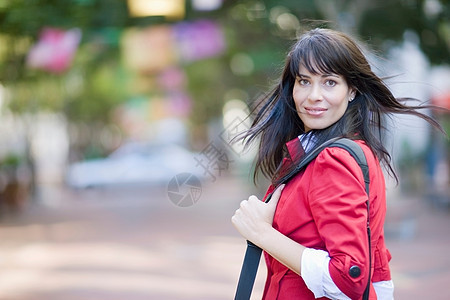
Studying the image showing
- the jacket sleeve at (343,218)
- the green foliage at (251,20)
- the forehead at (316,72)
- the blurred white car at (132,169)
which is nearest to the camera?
the jacket sleeve at (343,218)

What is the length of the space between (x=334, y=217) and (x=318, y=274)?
0.16 metres

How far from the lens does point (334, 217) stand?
1406 mm

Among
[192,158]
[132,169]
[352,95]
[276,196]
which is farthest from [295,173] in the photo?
[132,169]

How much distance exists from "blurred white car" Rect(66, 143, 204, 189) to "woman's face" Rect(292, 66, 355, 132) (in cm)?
1834

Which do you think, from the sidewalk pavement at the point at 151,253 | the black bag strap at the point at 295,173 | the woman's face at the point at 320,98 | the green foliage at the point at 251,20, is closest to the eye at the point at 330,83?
the woman's face at the point at 320,98

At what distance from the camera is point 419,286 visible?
238 inches

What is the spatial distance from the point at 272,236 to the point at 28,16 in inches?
240

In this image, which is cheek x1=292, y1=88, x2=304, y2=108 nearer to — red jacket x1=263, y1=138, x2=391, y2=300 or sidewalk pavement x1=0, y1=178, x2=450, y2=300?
red jacket x1=263, y1=138, x2=391, y2=300

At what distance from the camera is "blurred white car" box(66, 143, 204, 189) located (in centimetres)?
2084

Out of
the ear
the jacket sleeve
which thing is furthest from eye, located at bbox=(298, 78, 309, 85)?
the jacket sleeve

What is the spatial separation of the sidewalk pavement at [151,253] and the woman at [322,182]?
4.00m

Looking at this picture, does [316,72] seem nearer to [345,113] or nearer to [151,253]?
[345,113]

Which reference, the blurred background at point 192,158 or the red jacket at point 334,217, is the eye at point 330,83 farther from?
the blurred background at point 192,158

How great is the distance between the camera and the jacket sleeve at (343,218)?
1403 mm
